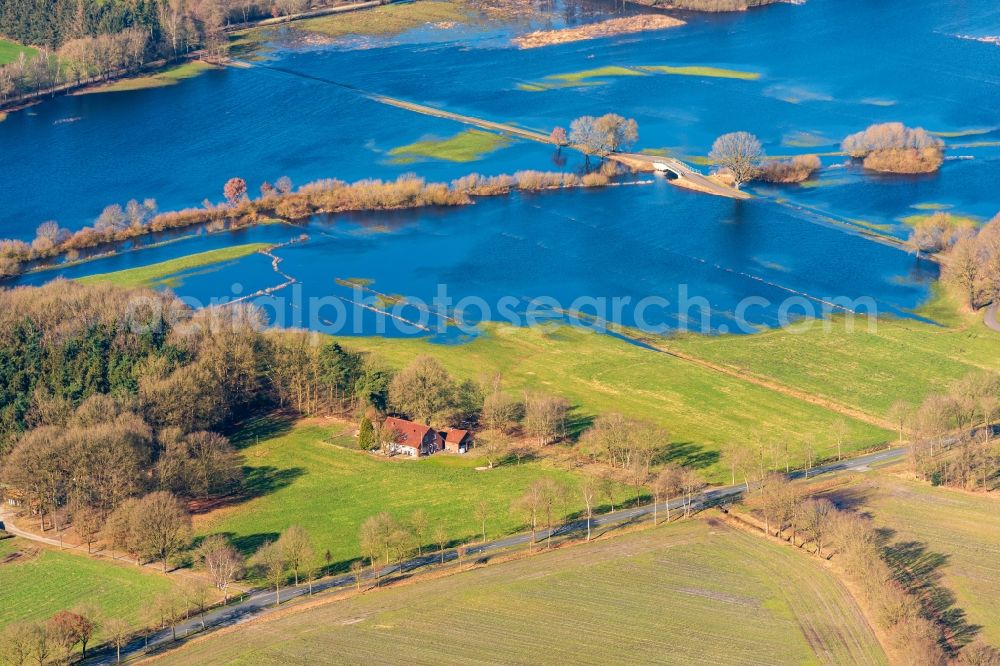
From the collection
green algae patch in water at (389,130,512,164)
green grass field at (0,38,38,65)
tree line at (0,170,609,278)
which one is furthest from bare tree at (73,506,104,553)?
green grass field at (0,38,38,65)

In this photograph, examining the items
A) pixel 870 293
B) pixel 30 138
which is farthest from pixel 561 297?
pixel 30 138

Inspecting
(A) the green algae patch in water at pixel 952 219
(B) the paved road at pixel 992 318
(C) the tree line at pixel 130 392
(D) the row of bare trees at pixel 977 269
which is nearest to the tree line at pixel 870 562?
(C) the tree line at pixel 130 392

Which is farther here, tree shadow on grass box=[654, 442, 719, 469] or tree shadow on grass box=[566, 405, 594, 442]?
tree shadow on grass box=[566, 405, 594, 442]

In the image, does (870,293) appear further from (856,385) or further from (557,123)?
(557,123)

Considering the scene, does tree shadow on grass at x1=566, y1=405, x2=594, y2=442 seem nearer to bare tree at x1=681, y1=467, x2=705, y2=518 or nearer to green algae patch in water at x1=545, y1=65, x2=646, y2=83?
bare tree at x1=681, y1=467, x2=705, y2=518

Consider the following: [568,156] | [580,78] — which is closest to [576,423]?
[568,156]
